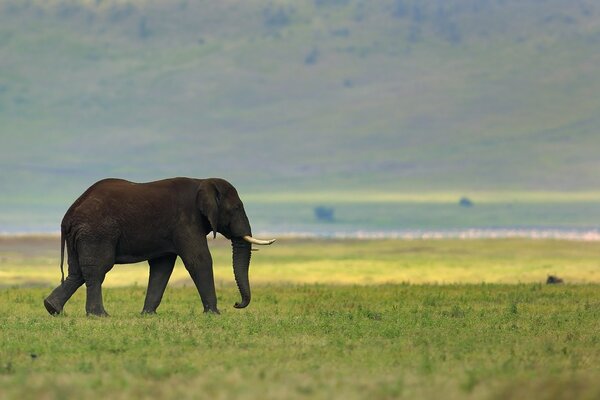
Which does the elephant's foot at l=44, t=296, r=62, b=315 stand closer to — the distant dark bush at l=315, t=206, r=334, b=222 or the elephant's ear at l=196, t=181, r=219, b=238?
the elephant's ear at l=196, t=181, r=219, b=238

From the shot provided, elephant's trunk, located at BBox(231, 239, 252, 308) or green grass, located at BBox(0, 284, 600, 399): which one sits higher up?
elephant's trunk, located at BBox(231, 239, 252, 308)

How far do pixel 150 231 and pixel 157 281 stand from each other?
1302 mm

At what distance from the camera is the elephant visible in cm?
2897

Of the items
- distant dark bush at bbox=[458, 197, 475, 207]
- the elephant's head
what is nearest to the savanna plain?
the elephant's head

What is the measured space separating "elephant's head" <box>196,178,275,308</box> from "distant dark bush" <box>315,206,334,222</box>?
14952 cm

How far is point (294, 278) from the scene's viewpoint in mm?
59375

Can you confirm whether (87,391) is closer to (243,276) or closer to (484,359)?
(484,359)

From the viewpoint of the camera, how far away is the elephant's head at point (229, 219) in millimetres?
29891

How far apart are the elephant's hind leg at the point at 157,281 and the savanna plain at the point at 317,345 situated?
1.44ft

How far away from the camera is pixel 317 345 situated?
2275cm

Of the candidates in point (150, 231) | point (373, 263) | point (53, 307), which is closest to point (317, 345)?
point (150, 231)

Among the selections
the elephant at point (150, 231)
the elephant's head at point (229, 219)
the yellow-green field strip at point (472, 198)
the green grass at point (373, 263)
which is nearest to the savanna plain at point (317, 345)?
the elephant at point (150, 231)

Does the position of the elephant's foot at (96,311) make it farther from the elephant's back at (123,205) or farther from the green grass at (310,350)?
the elephant's back at (123,205)

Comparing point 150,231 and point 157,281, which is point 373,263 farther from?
point 150,231
